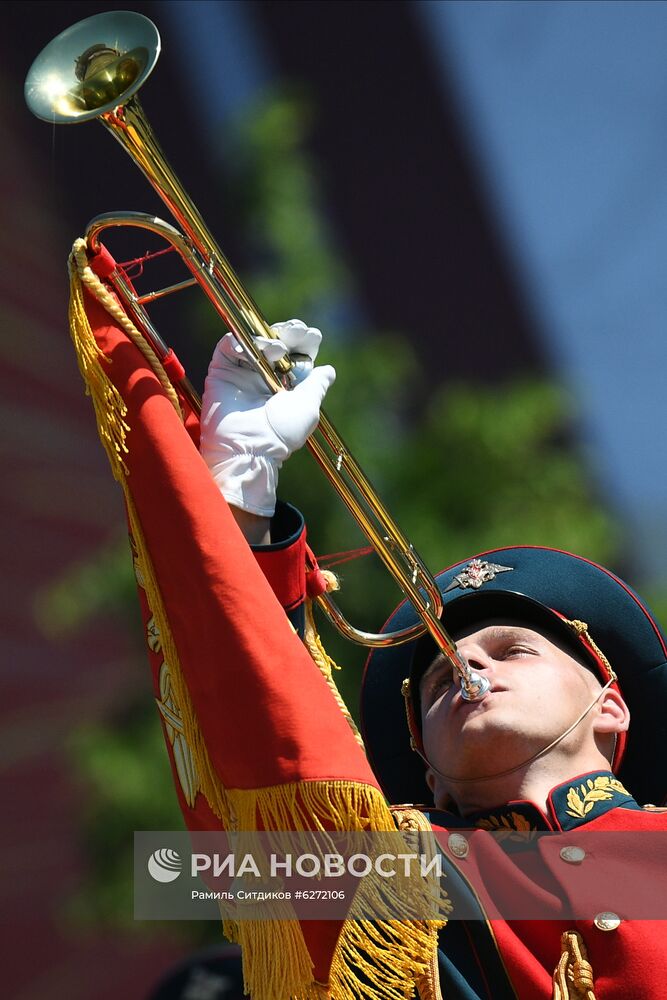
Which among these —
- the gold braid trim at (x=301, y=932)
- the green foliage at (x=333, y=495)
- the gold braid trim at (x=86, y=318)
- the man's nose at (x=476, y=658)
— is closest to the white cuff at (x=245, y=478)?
the gold braid trim at (x=86, y=318)

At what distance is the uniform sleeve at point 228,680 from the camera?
163 cm

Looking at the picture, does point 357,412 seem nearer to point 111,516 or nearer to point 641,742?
point 111,516

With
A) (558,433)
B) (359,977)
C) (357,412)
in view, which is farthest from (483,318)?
(359,977)

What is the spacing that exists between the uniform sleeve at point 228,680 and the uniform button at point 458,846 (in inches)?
10.0

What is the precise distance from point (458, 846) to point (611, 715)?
15.0 inches

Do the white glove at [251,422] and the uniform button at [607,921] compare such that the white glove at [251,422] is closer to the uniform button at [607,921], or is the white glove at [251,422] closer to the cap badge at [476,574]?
the cap badge at [476,574]

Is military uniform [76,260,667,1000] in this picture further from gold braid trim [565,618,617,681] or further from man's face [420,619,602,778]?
gold braid trim [565,618,617,681]

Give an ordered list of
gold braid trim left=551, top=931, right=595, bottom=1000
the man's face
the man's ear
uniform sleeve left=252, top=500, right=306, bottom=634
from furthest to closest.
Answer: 1. the man's ear
2. the man's face
3. uniform sleeve left=252, top=500, right=306, bottom=634
4. gold braid trim left=551, top=931, right=595, bottom=1000

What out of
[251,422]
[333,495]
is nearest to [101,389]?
[251,422]

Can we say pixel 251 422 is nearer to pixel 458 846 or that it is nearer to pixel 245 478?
pixel 245 478

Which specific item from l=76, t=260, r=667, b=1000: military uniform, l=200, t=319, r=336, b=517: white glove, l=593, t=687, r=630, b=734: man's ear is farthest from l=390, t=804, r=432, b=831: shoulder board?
l=200, t=319, r=336, b=517: white glove

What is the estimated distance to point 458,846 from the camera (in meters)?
1.92

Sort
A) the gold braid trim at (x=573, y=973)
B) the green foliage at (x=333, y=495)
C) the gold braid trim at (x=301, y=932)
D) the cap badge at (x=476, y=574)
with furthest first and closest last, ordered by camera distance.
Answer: the green foliage at (x=333, y=495)
the cap badge at (x=476, y=574)
the gold braid trim at (x=573, y=973)
the gold braid trim at (x=301, y=932)

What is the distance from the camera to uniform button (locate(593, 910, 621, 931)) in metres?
1.79
